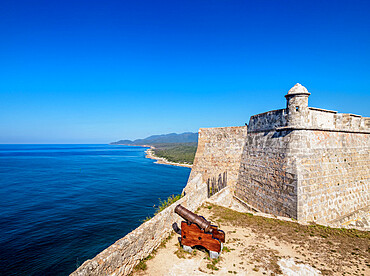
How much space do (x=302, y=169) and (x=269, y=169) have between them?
1958mm

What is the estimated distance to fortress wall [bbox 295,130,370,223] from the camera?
897 cm

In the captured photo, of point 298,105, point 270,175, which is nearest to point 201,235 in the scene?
point 270,175

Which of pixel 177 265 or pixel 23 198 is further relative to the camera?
pixel 23 198

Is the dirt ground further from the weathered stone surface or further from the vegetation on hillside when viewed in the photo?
the vegetation on hillside

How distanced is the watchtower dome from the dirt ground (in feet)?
14.8

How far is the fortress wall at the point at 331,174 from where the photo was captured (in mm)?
8969

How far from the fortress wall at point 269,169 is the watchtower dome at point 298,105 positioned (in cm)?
54

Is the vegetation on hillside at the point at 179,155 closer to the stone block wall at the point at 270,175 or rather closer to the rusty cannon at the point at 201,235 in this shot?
the stone block wall at the point at 270,175

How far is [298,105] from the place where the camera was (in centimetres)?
902

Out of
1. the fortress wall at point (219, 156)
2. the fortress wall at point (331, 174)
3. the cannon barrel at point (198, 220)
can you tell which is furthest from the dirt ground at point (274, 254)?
the fortress wall at point (219, 156)

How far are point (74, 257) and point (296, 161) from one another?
579 inches

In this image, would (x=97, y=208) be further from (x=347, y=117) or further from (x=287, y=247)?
(x=347, y=117)

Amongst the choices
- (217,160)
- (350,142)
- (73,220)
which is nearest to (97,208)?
(73,220)

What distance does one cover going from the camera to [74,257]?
42.7ft
